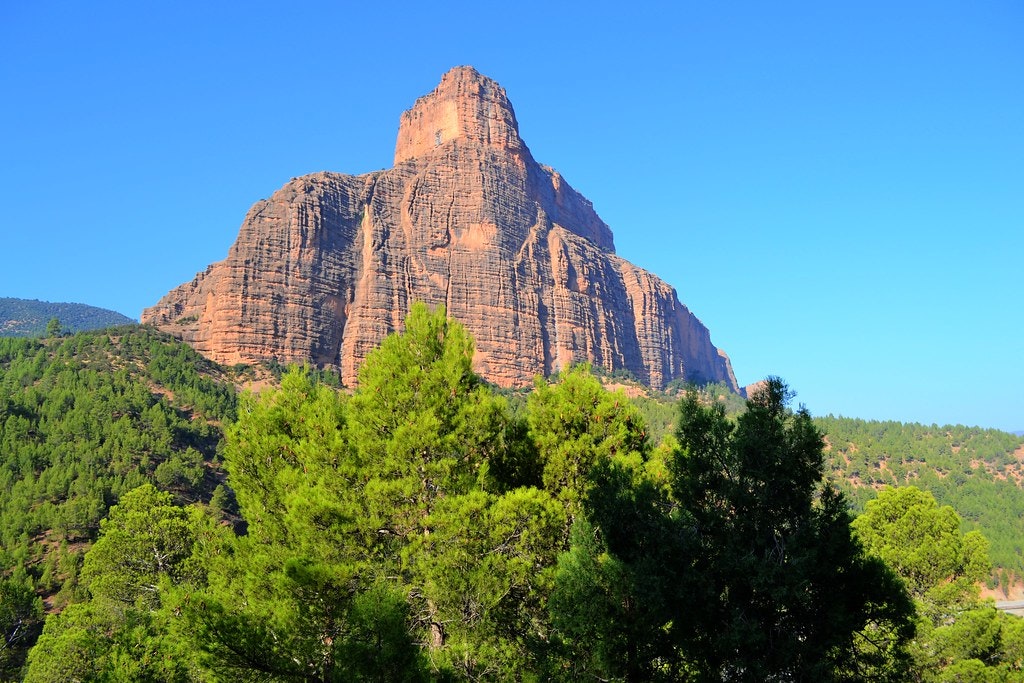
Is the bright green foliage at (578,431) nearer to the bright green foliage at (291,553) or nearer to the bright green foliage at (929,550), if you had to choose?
the bright green foliage at (291,553)

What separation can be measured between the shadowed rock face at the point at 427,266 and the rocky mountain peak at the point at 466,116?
0.32 m

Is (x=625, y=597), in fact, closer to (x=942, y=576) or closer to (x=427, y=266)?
(x=942, y=576)

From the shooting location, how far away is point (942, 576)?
27234 millimetres

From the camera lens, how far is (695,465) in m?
13.8

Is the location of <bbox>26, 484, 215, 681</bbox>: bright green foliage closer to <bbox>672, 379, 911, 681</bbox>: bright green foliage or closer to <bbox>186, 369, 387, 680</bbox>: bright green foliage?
<bbox>186, 369, 387, 680</bbox>: bright green foliage

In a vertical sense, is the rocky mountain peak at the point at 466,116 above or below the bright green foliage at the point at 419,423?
above

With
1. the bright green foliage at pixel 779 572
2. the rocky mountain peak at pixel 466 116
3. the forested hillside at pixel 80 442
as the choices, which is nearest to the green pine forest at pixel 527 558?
the bright green foliage at pixel 779 572

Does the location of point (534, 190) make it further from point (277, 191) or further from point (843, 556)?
point (843, 556)

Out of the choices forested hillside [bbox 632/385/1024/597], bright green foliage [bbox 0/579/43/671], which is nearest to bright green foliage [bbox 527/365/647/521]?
bright green foliage [bbox 0/579/43/671]

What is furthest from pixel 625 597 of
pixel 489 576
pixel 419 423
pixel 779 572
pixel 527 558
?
pixel 419 423

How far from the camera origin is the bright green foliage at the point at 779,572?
40.1 feet

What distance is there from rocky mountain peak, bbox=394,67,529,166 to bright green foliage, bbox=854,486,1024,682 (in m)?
144

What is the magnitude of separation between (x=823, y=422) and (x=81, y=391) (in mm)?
105358

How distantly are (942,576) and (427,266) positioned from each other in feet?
417
